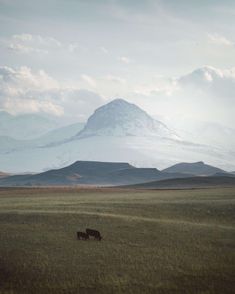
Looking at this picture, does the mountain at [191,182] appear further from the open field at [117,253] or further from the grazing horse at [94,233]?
the grazing horse at [94,233]

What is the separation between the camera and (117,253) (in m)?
34.3

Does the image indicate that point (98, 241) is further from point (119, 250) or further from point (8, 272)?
point (8, 272)

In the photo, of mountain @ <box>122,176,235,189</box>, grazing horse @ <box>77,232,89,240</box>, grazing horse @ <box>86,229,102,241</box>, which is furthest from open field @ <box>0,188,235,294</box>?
mountain @ <box>122,176,235,189</box>

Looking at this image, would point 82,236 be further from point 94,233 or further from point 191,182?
point 191,182

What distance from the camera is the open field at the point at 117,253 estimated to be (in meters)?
28.2

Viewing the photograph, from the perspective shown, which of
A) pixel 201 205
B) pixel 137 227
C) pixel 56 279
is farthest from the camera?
pixel 201 205

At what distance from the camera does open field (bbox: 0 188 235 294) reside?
2819 centimetres

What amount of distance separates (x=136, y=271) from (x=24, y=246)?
1004 cm

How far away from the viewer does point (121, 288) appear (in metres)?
27.5

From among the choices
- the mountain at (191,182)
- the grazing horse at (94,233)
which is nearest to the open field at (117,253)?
the grazing horse at (94,233)

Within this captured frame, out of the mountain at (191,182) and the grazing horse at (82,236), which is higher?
the mountain at (191,182)

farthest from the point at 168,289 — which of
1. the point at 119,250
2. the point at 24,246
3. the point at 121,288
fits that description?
the point at 24,246

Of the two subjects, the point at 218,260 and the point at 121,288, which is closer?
the point at 121,288

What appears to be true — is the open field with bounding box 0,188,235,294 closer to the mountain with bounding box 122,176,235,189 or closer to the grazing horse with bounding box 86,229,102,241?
the grazing horse with bounding box 86,229,102,241
